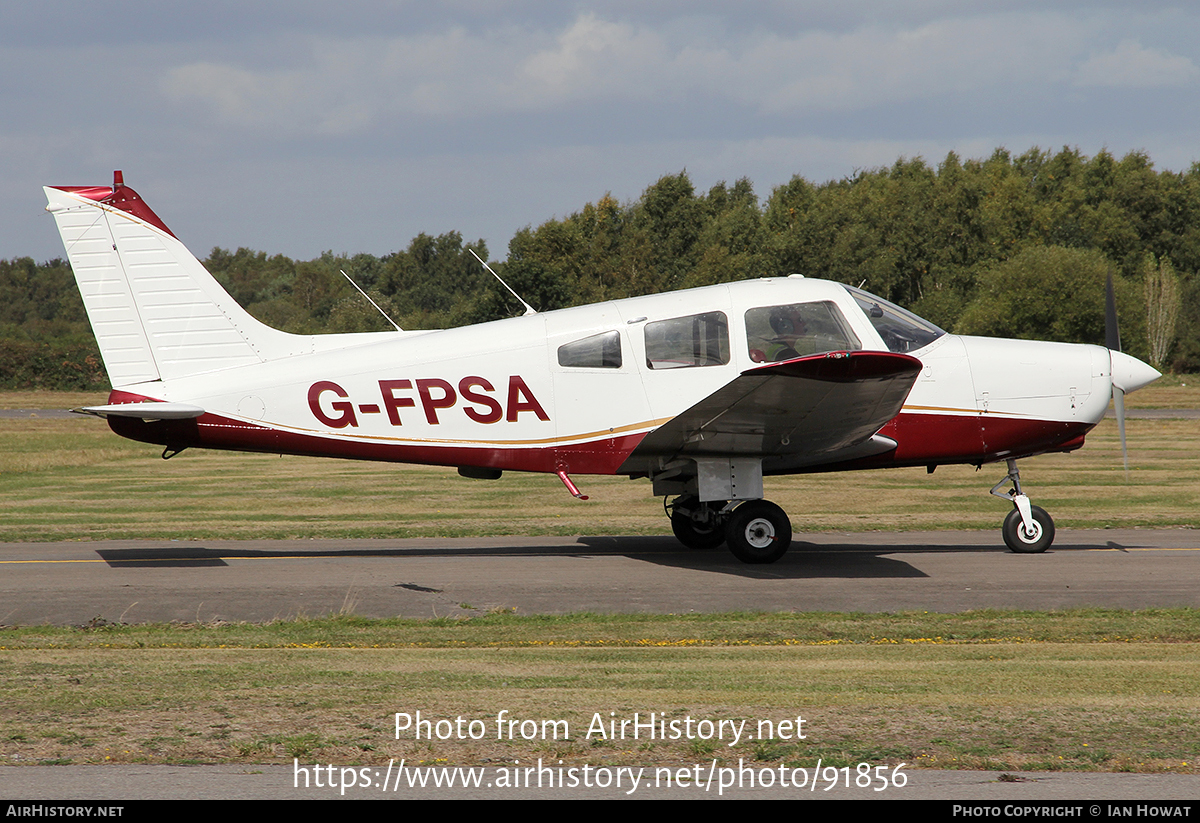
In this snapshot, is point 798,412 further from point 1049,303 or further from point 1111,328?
point 1049,303

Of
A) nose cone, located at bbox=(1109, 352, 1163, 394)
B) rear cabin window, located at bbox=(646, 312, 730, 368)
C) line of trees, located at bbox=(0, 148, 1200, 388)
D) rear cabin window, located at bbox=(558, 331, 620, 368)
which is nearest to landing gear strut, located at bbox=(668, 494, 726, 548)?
rear cabin window, located at bbox=(646, 312, 730, 368)

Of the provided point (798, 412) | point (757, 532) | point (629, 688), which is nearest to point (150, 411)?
point (757, 532)

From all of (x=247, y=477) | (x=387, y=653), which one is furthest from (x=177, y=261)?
(x=247, y=477)

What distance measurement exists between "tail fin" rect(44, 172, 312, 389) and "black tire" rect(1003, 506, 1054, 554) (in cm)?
886

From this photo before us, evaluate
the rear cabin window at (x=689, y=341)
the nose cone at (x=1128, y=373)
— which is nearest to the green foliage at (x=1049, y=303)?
the nose cone at (x=1128, y=373)

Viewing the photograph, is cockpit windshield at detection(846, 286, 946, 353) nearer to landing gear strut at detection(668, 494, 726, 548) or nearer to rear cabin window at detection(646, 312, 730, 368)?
rear cabin window at detection(646, 312, 730, 368)

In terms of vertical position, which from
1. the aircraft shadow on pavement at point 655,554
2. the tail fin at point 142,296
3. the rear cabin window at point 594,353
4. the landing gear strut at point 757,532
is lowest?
the aircraft shadow on pavement at point 655,554

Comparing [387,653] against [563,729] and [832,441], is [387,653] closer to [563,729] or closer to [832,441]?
[563,729]

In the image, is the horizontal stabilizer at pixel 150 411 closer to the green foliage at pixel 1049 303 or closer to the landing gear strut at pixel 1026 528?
the landing gear strut at pixel 1026 528

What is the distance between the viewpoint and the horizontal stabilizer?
11.3 m

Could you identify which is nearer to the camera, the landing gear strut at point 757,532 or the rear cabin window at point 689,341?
the rear cabin window at point 689,341

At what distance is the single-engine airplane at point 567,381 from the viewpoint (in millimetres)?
11781

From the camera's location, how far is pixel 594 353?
12.0 m

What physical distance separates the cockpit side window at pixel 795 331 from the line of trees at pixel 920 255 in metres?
36.0
